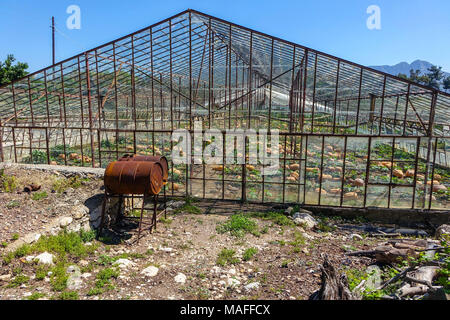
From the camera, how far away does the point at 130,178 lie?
709cm

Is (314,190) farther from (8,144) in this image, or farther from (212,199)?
(8,144)

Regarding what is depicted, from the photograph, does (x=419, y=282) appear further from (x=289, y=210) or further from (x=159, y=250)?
(x=159, y=250)

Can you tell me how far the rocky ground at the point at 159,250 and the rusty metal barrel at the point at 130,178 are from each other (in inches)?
41.0

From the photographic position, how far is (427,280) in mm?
4660

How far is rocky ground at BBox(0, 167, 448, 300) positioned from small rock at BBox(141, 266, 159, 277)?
18 mm

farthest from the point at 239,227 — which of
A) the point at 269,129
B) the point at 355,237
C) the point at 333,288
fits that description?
the point at 269,129

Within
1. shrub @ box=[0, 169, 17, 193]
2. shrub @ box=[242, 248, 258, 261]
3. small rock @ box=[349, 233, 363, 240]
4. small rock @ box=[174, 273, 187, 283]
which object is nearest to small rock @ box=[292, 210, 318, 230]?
small rock @ box=[349, 233, 363, 240]

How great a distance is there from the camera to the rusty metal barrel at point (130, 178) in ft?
23.2

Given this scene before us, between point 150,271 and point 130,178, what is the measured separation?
7.79 ft

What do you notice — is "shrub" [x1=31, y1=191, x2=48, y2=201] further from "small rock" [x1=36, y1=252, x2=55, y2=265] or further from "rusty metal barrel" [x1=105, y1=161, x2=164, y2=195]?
"small rock" [x1=36, y1=252, x2=55, y2=265]

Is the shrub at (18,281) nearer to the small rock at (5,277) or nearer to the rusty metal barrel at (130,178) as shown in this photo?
the small rock at (5,277)

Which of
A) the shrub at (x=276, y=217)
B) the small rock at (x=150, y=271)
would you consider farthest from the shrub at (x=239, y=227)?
the small rock at (x=150, y=271)

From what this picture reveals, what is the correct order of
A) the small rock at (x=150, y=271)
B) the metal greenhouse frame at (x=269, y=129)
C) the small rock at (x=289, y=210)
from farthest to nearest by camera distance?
the metal greenhouse frame at (x=269, y=129), the small rock at (x=289, y=210), the small rock at (x=150, y=271)
